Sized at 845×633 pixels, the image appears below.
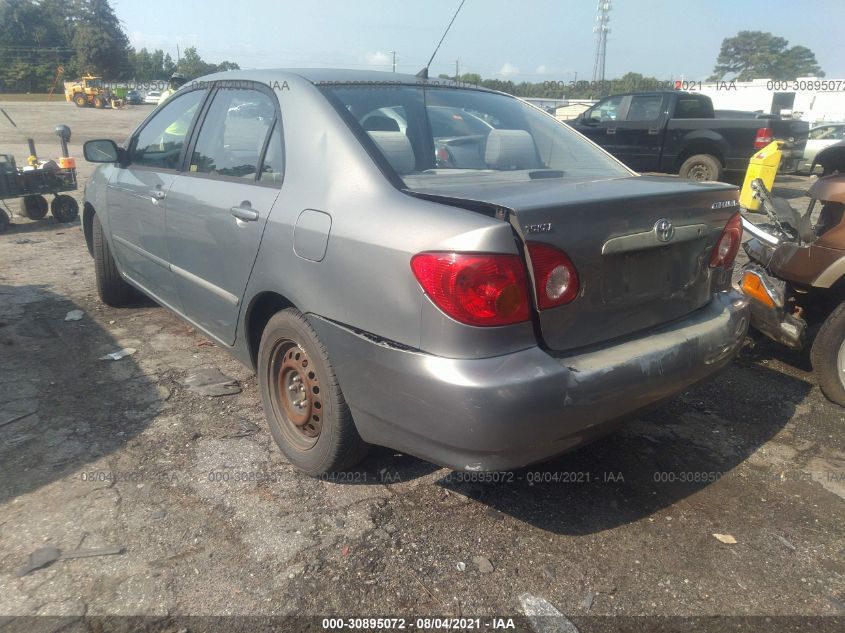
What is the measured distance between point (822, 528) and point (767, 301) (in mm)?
1536

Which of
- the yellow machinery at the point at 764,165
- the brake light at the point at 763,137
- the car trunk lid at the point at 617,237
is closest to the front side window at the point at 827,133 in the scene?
the brake light at the point at 763,137

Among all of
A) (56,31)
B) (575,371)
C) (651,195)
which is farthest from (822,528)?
(56,31)

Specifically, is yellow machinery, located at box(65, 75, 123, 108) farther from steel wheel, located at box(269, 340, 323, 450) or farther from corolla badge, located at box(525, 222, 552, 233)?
corolla badge, located at box(525, 222, 552, 233)

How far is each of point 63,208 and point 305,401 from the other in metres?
7.31

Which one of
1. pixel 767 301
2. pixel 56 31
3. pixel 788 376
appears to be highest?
pixel 56 31

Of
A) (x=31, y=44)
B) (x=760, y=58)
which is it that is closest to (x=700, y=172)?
(x=31, y=44)

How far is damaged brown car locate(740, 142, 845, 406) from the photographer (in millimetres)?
3496

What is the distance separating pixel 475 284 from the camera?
1.94m

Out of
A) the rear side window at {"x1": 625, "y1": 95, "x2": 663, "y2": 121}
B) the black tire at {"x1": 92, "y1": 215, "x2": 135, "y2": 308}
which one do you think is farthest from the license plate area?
the rear side window at {"x1": 625, "y1": 95, "x2": 663, "y2": 121}

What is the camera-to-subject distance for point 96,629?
1.94 m

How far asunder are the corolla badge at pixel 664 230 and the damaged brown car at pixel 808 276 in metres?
1.72

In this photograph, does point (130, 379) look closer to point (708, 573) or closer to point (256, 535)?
point (256, 535)

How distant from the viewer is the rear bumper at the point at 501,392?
76.7 inches

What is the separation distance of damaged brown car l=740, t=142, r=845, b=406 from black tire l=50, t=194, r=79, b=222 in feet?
26.7
